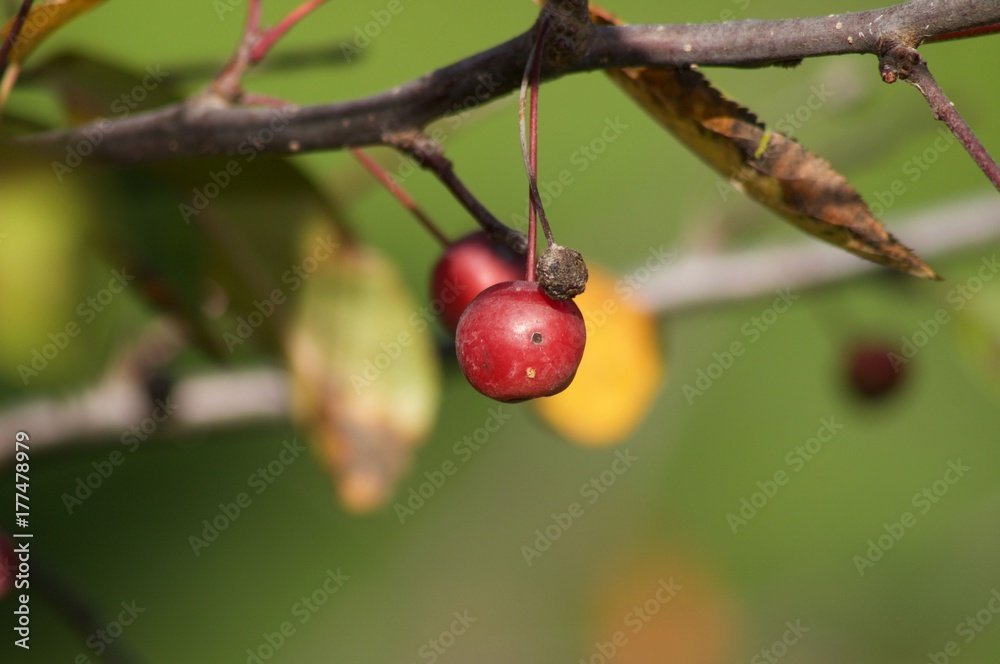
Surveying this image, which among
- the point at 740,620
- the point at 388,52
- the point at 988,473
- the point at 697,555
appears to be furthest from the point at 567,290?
the point at 988,473

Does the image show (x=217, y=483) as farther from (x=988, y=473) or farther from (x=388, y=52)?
(x=988, y=473)

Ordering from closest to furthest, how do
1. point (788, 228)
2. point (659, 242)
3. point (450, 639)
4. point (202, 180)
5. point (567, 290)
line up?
point (567, 290), point (202, 180), point (450, 639), point (788, 228), point (659, 242)

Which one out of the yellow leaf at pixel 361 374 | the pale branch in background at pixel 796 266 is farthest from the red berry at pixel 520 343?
the pale branch in background at pixel 796 266

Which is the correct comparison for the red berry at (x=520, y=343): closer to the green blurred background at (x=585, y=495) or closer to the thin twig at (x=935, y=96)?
the thin twig at (x=935, y=96)

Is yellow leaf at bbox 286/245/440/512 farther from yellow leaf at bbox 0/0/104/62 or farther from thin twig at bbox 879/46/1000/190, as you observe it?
thin twig at bbox 879/46/1000/190

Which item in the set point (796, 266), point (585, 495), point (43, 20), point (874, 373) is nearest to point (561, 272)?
point (43, 20)
